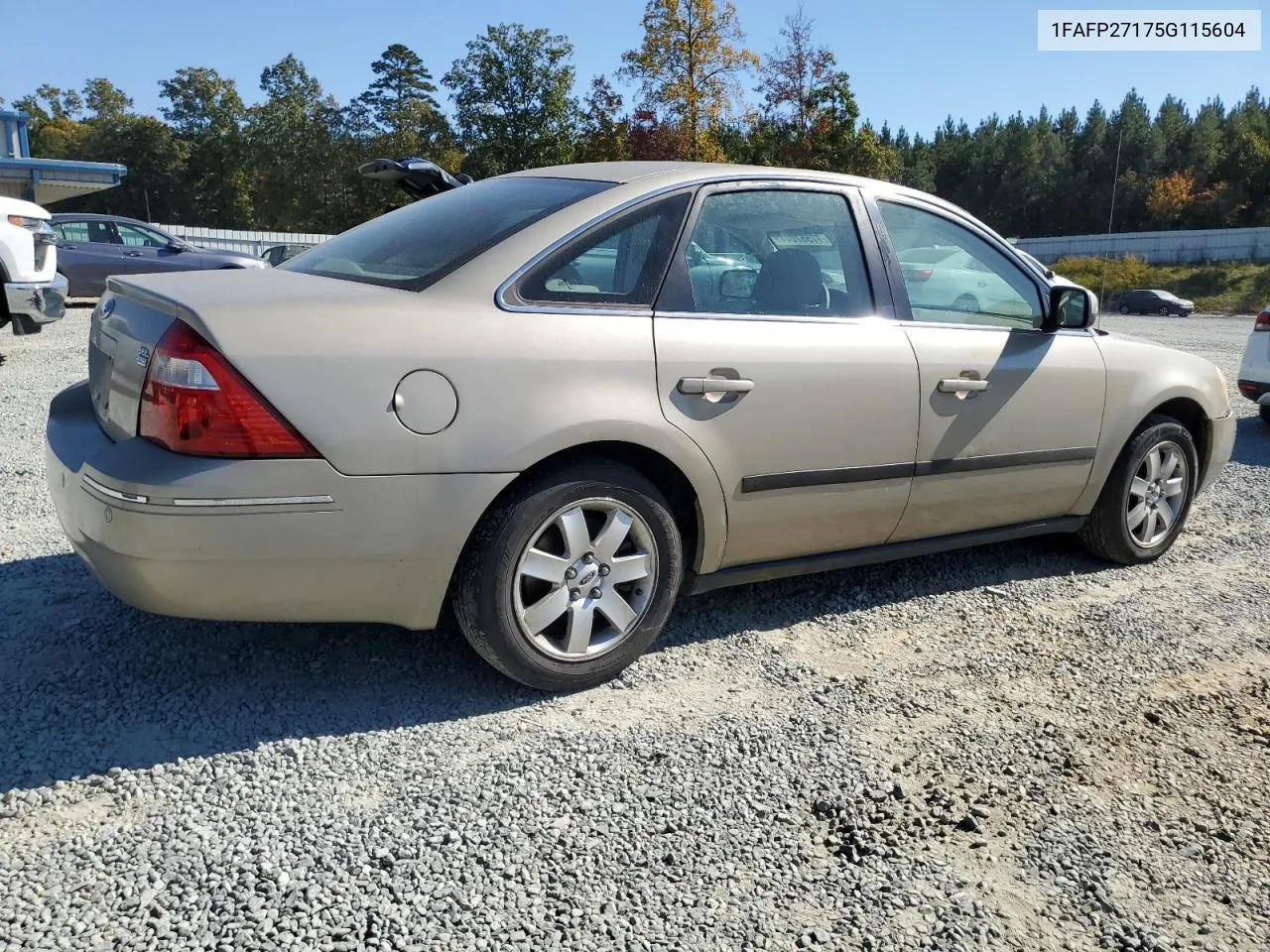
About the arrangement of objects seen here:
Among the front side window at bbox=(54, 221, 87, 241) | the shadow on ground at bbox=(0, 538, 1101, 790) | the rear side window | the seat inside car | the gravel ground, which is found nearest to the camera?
the gravel ground

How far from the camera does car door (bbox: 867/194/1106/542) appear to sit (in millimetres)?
3916

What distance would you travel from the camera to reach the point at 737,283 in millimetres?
3535

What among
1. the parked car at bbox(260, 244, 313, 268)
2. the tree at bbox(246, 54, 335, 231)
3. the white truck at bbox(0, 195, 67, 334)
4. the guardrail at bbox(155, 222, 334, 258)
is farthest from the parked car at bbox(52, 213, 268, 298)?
the tree at bbox(246, 54, 335, 231)

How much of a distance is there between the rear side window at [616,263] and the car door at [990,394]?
100cm

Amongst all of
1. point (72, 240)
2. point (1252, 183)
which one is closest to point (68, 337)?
point (72, 240)

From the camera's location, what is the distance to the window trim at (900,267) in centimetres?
391

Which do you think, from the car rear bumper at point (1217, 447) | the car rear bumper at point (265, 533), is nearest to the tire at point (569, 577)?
the car rear bumper at point (265, 533)

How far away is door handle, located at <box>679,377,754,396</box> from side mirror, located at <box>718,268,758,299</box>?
0.33 metres

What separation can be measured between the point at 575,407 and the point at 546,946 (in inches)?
58.1

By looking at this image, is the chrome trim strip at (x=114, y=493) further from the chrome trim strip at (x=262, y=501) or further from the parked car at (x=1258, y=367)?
the parked car at (x=1258, y=367)

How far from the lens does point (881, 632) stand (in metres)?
3.87

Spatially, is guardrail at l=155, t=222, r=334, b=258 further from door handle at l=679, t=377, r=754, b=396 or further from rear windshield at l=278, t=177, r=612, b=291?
door handle at l=679, t=377, r=754, b=396

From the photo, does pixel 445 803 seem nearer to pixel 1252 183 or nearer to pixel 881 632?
pixel 881 632

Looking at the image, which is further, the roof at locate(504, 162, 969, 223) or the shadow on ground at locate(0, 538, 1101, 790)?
the roof at locate(504, 162, 969, 223)
